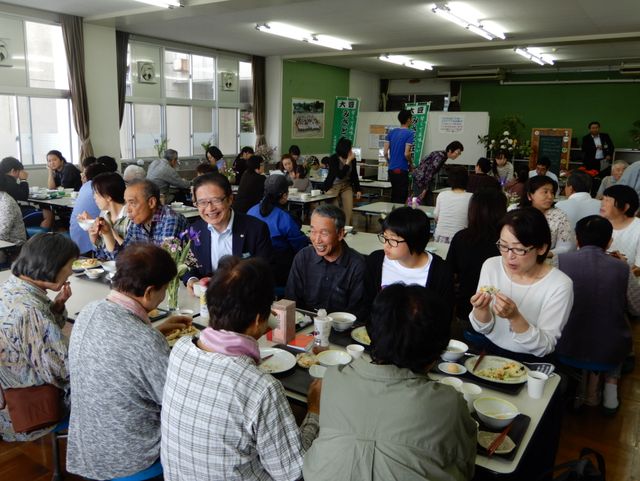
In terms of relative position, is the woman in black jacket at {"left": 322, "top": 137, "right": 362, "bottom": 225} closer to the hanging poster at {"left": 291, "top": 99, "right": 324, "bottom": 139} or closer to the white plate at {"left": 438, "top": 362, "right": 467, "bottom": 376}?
the hanging poster at {"left": 291, "top": 99, "right": 324, "bottom": 139}

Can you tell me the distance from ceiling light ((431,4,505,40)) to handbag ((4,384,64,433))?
20.2 ft

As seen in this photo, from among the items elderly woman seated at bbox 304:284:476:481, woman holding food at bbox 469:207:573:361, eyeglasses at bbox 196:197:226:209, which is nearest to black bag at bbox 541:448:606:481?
elderly woman seated at bbox 304:284:476:481

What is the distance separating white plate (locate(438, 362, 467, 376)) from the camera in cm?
194

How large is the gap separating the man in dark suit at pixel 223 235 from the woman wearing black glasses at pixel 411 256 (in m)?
0.88

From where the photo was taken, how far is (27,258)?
2104 mm

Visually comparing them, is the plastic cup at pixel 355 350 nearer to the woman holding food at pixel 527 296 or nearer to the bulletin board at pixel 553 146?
the woman holding food at pixel 527 296

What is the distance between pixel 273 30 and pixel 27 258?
676 cm

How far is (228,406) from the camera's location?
1347 mm

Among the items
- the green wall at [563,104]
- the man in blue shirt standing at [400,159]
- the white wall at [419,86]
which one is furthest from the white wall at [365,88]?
the man in blue shirt standing at [400,159]

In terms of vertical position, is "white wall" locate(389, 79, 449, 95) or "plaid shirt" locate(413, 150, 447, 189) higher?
"white wall" locate(389, 79, 449, 95)

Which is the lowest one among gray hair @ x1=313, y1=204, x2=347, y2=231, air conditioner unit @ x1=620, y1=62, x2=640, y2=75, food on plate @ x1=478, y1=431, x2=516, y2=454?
food on plate @ x1=478, y1=431, x2=516, y2=454

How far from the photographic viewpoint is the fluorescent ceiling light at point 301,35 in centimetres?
776

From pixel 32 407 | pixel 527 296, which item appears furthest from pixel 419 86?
pixel 32 407

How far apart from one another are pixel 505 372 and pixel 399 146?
6.79m
